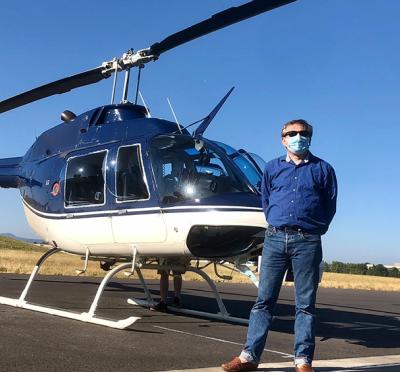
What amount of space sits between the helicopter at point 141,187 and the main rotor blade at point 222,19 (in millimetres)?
13

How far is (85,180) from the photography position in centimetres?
906

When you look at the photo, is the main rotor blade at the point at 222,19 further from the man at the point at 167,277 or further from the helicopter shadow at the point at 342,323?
the helicopter shadow at the point at 342,323

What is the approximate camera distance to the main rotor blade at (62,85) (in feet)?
31.5

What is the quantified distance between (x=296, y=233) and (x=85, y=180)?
5.08 meters

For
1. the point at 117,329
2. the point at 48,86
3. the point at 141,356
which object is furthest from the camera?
the point at 48,86

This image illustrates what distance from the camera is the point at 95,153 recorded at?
8953mm

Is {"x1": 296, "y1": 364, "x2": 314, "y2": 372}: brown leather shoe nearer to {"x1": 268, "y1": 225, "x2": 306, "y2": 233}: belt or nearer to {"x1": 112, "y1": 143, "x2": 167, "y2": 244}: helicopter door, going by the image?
{"x1": 268, "y1": 225, "x2": 306, "y2": 233}: belt

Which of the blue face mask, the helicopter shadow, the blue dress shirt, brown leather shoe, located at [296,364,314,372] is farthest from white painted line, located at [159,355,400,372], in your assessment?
the blue face mask

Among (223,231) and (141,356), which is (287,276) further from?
(223,231)

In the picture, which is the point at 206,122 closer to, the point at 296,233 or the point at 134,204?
the point at 134,204

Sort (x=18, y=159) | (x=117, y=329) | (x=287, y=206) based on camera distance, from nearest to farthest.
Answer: (x=287, y=206) < (x=117, y=329) < (x=18, y=159)

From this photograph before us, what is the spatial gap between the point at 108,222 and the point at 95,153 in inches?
47.6

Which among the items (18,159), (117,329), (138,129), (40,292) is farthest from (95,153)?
(40,292)

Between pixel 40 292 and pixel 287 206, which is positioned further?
pixel 40 292
